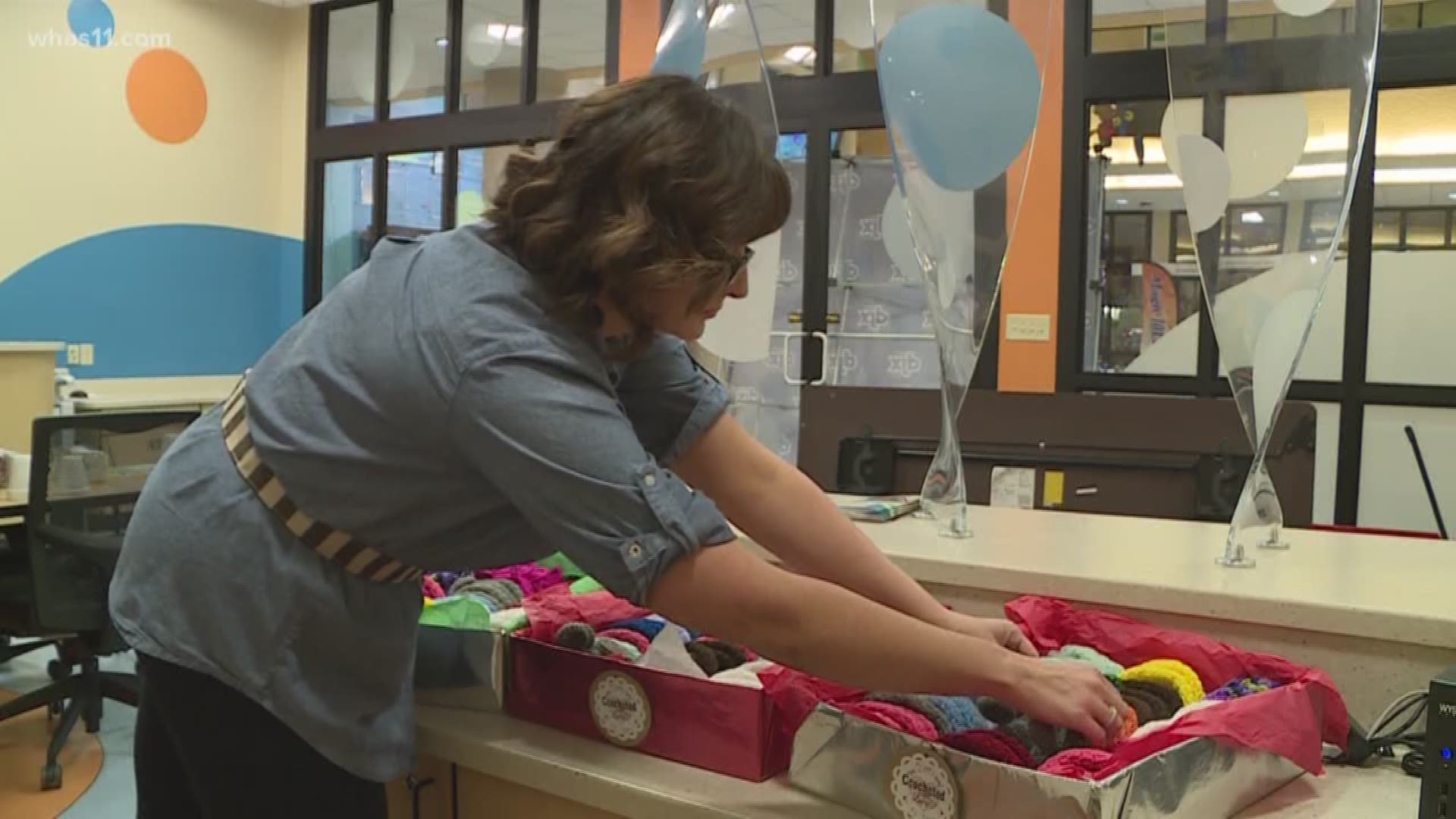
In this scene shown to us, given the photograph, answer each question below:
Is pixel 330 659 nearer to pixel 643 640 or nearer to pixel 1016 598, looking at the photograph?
pixel 643 640

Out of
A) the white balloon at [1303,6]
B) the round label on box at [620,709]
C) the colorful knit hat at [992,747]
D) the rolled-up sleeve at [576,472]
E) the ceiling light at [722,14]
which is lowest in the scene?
the round label on box at [620,709]

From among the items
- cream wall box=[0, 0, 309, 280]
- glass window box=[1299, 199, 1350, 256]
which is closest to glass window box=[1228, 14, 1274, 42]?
glass window box=[1299, 199, 1350, 256]

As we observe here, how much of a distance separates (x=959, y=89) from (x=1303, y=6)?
0.45 m

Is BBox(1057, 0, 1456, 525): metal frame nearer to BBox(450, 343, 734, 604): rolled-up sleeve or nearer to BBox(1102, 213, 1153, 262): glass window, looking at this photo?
BBox(1102, 213, 1153, 262): glass window

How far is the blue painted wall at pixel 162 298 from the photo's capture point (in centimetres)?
578

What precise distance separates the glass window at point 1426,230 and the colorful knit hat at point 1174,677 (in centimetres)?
381

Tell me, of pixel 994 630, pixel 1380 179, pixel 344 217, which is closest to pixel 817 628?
pixel 994 630

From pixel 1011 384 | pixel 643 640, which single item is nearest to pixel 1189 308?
pixel 1011 384

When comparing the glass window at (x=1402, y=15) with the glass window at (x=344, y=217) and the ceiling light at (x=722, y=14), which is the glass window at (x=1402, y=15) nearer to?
the ceiling light at (x=722, y=14)

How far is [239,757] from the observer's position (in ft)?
3.20

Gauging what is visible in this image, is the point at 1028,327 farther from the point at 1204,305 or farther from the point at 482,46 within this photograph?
the point at 482,46

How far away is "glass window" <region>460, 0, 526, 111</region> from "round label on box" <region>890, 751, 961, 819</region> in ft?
18.9
